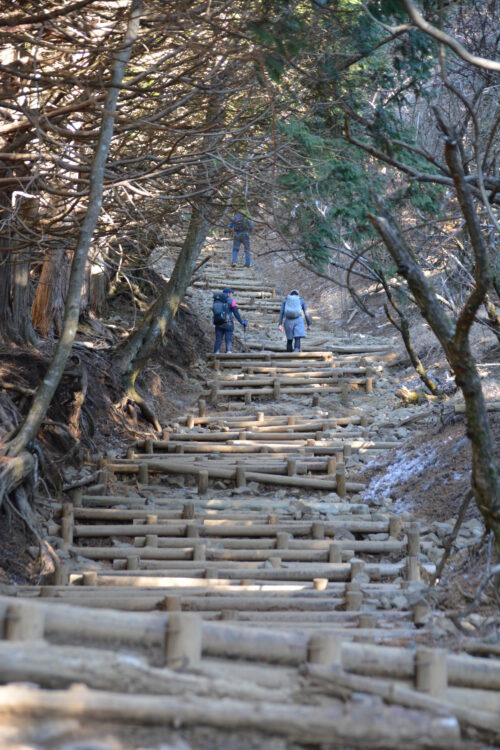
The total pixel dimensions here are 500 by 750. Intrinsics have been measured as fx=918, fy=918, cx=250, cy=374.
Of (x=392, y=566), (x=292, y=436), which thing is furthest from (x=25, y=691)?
(x=292, y=436)

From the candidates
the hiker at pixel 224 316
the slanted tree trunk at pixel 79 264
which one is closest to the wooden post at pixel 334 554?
the slanted tree trunk at pixel 79 264

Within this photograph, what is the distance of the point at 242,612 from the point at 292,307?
41.5 ft

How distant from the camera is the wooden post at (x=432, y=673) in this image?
3.80m

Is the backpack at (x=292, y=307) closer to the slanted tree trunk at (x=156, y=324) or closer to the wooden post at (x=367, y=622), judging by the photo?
the slanted tree trunk at (x=156, y=324)

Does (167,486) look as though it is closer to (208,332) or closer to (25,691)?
(25,691)

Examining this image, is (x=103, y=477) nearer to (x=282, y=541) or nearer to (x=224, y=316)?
(x=282, y=541)

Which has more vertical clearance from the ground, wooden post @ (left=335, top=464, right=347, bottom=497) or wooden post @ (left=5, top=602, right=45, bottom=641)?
wooden post @ (left=335, top=464, right=347, bottom=497)

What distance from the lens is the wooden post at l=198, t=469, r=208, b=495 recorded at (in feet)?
33.8

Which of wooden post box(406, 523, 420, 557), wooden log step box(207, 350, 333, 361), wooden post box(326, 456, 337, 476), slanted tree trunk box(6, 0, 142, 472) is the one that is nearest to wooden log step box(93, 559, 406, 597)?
wooden post box(406, 523, 420, 557)

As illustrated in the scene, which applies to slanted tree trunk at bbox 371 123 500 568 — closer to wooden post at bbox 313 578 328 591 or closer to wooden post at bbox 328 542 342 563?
wooden post at bbox 313 578 328 591

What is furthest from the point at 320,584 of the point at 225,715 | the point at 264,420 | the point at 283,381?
the point at 283,381

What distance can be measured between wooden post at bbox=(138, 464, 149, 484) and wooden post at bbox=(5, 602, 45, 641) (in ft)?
22.8

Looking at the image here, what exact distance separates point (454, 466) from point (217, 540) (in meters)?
3.08

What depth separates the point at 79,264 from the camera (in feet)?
26.9
